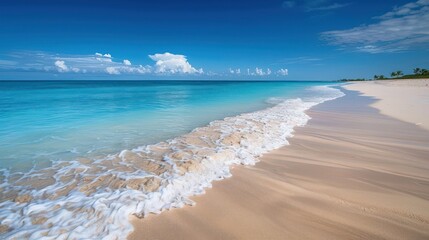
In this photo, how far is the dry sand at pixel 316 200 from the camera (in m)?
2.91

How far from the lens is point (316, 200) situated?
363 cm

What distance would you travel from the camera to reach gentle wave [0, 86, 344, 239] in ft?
9.89

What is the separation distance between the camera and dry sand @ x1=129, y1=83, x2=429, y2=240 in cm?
291

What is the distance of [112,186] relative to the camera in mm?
4098

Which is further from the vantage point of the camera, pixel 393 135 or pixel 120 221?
pixel 393 135

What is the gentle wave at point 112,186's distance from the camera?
3014 mm

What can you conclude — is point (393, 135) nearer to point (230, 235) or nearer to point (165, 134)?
point (230, 235)

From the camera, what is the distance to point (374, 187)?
13.1 ft

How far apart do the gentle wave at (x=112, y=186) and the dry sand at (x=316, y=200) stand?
33 centimetres

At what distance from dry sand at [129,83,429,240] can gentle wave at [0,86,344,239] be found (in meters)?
0.33

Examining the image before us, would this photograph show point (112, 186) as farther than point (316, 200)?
Yes

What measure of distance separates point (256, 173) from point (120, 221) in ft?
9.19

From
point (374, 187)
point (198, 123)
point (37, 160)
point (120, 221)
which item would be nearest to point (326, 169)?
point (374, 187)

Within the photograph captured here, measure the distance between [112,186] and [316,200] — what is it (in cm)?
367
